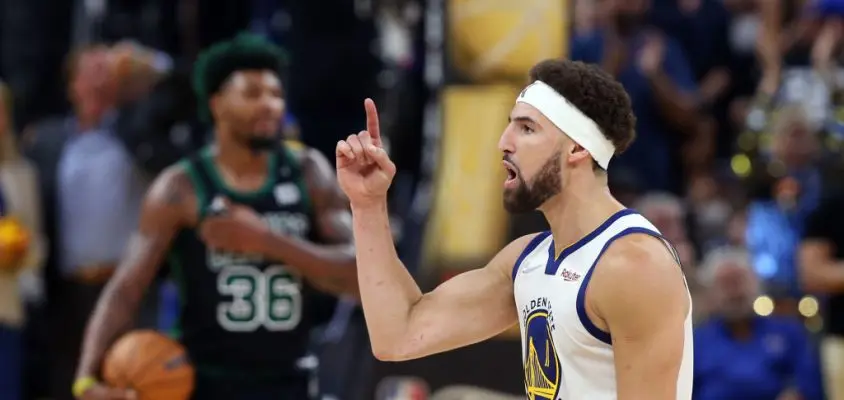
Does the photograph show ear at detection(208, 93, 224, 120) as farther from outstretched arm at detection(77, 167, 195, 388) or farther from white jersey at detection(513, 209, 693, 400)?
white jersey at detection(513, 209, 693, 400)

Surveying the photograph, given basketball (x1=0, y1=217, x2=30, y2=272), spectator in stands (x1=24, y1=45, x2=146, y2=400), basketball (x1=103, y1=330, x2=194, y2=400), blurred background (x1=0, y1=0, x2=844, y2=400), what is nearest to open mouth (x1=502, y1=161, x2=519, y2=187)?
basketball (x1=103, y1=330, x2=194, y2=400)

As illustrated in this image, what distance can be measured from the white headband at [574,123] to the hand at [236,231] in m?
2.02

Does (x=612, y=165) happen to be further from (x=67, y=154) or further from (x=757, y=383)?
(x=67, y=154)

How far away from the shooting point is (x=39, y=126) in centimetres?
945

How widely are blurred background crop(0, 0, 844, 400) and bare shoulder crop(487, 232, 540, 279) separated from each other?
10.2ft

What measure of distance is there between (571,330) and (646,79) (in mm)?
5535

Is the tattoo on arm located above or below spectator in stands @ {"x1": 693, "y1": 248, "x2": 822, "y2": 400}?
above

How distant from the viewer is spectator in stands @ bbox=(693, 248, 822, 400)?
303 inches

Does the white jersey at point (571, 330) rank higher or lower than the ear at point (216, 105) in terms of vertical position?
lower

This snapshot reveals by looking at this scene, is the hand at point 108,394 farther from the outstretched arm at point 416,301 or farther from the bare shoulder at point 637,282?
the bare shoulder at point 637,282

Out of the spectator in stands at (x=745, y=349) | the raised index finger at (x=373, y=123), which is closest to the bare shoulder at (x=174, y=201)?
the raised index finger at (x=373, y=123)

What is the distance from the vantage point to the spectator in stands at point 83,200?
8.79 metres

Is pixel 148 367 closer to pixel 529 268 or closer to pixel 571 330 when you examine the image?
pixel 529 268

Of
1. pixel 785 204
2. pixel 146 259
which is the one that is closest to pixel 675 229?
pixel 785 204
